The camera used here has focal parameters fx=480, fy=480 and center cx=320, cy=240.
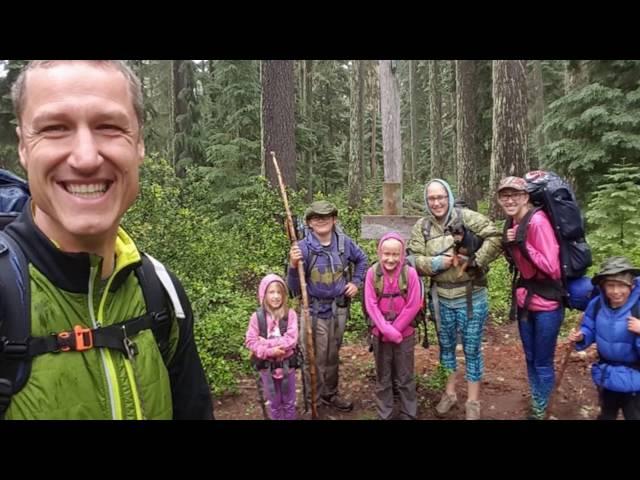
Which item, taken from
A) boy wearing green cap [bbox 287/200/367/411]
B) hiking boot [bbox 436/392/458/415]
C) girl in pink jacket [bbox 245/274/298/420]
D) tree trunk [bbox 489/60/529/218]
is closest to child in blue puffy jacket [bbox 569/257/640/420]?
hiking boot [bbox 436/392/458/415]

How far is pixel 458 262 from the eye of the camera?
5.01m

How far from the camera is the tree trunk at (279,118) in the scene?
33.6ft

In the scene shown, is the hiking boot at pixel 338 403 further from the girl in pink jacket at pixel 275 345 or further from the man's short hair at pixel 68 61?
the man's short hair at pixel 68 61

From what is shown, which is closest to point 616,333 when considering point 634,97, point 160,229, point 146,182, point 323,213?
point 323,213

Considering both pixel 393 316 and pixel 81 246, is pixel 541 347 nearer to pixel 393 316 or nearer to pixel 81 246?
pixel 393 316

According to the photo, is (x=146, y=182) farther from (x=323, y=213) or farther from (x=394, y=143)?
(x=394, y=143)

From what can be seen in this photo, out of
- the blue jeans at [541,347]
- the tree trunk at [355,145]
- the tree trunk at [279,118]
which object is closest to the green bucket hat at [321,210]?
the blue jeans at [541,347]

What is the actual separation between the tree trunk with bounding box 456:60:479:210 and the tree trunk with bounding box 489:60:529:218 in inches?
126

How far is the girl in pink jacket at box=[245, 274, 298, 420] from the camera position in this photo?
474 centimetres

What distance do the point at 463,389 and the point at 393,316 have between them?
1817mm

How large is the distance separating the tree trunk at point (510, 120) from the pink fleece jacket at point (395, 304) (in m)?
7.36

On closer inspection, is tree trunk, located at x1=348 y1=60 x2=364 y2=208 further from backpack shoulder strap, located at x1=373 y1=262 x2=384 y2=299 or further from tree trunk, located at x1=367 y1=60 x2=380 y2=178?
backpack shoulder strap, located at x1=373 y1=262 x2=384 y2=299

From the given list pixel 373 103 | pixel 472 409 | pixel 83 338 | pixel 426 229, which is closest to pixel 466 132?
pixel 426 229

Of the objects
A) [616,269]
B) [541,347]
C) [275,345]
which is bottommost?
[541,347]
